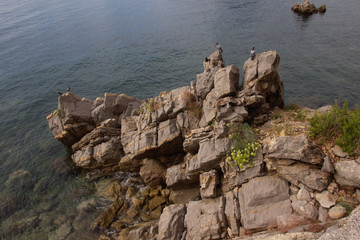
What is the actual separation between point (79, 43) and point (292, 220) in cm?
6094

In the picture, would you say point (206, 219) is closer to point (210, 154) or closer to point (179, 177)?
point (210, 154)

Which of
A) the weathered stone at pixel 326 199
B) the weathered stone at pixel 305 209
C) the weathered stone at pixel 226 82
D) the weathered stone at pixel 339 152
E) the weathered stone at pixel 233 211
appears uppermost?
the weathered stone at pixel 226 82

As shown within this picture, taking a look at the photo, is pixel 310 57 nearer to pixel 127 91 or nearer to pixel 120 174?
pixel 127 91

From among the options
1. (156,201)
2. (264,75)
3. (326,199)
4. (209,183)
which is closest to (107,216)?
(156,201)

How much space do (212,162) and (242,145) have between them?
251 cm

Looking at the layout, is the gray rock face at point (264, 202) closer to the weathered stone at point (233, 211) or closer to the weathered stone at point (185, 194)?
the weathered stone at point (233, 211)

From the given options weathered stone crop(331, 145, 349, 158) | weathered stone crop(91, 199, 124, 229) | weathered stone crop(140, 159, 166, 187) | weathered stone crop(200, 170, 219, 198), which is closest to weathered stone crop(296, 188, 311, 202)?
weathered stone crop(331, 145, 349, 158)

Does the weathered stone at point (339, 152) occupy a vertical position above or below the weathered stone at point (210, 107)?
below

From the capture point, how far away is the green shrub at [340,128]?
1171 centimetres

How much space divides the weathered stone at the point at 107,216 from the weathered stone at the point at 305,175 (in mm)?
13953

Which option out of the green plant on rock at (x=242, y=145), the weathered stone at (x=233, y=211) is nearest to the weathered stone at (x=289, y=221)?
the weathered stone at (x=233, y=211)

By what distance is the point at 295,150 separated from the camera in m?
12.5

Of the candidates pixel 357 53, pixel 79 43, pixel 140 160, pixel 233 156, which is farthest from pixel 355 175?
pixel 79 43

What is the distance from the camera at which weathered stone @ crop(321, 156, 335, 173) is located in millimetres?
11672
